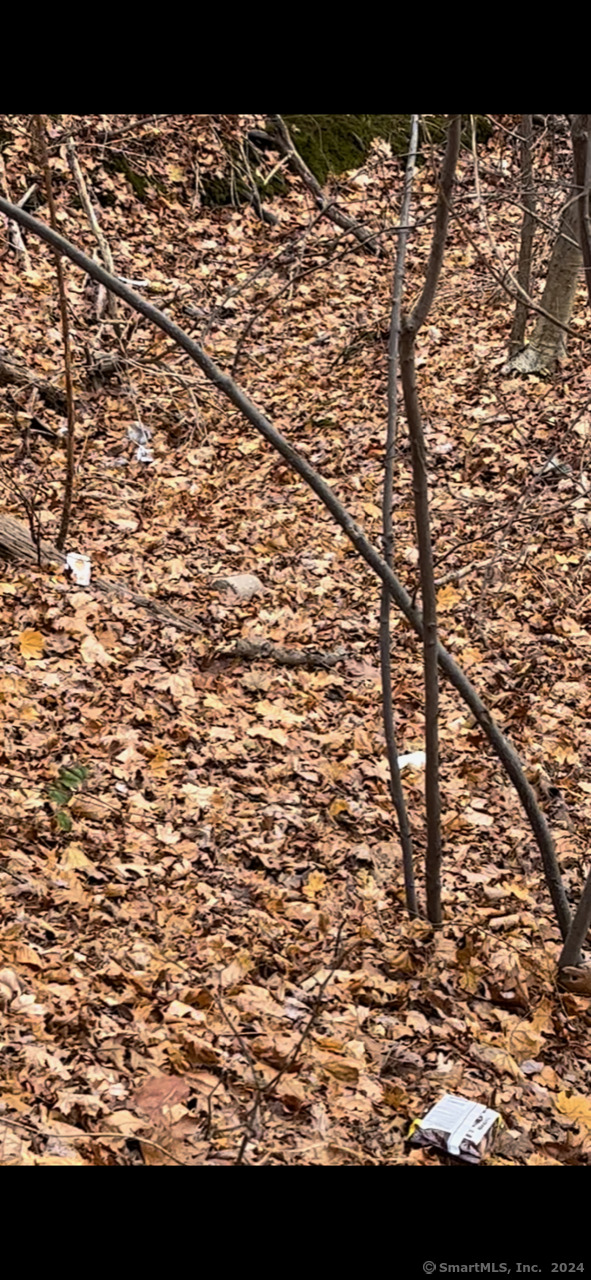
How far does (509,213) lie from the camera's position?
33.6 feet

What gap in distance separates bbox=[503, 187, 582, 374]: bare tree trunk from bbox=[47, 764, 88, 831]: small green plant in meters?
5.08

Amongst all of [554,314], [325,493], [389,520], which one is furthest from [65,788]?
[554,314]

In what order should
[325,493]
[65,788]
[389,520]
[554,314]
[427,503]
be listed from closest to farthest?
[325,493] < [427,503] < [389,520] < [65,788] < [554,314]

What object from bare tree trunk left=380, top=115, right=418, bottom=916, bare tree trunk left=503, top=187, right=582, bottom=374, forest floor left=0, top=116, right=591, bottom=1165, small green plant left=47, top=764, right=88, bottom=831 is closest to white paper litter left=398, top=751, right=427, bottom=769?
A: forest floor left=0, top=116, right=591, bottom=1165

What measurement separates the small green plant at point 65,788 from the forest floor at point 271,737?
0.5 inches

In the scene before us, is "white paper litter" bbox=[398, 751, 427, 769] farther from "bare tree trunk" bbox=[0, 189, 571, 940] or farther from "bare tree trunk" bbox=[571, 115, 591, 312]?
"bare tree trunk" bbox=[571, 115, 591, 312]

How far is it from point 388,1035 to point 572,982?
28.1 inches

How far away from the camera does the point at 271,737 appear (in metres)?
5.07

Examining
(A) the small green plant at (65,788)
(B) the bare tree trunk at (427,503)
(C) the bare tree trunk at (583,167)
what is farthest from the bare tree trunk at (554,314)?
(A) the small green plant at (65,788)

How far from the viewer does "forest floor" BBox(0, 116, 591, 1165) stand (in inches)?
124

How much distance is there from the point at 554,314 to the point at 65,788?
535cm

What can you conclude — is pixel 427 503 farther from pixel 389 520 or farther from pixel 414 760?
pixel 414 760

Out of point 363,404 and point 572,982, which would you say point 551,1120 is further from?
point 363,404
